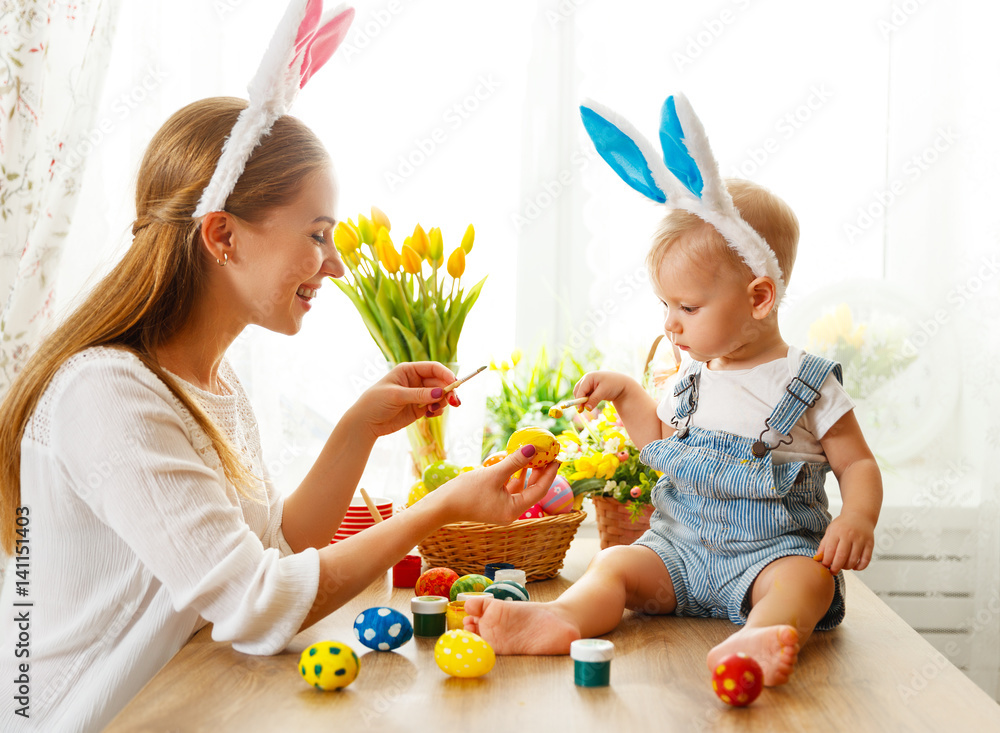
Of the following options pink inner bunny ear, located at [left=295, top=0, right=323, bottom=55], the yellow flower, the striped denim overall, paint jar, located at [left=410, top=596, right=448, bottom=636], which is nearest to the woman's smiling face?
pink inner bunny ear, located at [left=295, top=0, right=323, bottom=55]

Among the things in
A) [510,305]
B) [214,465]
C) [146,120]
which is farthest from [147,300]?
[510,305]

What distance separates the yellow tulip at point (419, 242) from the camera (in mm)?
1512

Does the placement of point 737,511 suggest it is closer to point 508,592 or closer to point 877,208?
point 508,592

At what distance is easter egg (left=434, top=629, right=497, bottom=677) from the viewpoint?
0.85m

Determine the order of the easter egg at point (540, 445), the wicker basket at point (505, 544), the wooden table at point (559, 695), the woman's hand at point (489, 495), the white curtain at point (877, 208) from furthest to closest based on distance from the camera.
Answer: the white curtain at point (877, 208) < the wicker basket at point (505, 544) < the easter egg at point (540, 445) < the woman's hand at point (489, 495) < the wooden table at point (559, 695)

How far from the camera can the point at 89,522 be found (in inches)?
38.7

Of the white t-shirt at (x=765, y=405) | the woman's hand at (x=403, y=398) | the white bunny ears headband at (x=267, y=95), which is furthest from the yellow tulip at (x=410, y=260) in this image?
the white t-shirt at (x=765, y=405)

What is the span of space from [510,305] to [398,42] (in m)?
0.67

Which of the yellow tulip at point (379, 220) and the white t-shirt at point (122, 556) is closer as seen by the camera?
the white t-shirt at point (122, 556)

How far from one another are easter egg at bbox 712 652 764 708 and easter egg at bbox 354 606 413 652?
0.35m

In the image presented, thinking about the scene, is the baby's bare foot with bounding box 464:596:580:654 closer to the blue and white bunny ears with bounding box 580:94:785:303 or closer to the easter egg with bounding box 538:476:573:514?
the easter egg with bounding box 538:476:573:514

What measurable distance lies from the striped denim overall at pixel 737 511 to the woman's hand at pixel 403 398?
353 mm

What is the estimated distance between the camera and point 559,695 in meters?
0.82

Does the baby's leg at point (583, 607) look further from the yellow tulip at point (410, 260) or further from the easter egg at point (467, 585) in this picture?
the yellow tulip at point (410, 260)
